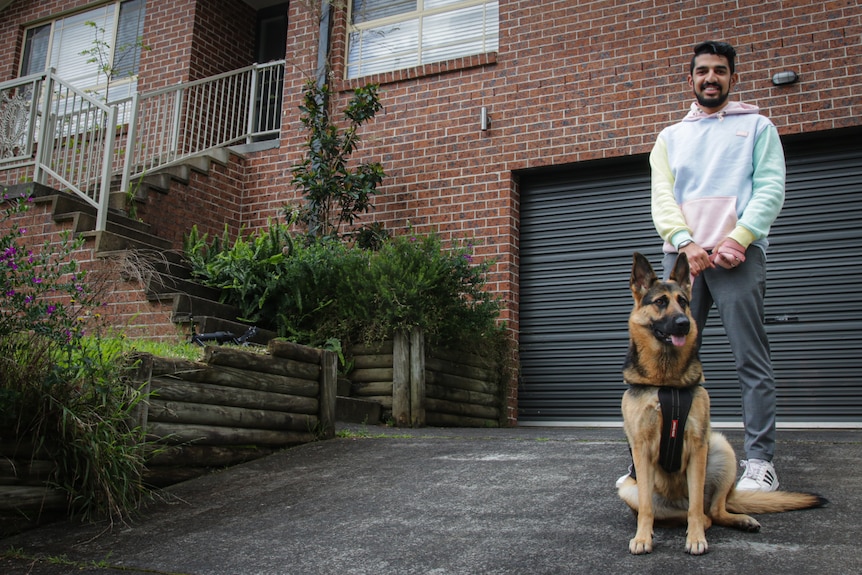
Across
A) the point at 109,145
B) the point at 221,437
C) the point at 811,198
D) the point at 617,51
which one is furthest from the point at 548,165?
the point at 221,437

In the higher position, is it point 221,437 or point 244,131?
point 244,131

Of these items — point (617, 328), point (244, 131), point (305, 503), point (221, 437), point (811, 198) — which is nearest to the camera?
point (305, 503)

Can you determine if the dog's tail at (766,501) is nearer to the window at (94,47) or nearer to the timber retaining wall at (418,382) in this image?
the timber retaining wall at (418,382)

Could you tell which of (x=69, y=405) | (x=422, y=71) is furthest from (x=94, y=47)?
(x=69, y=405)

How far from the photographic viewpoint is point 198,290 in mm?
8328

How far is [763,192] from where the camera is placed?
379cm

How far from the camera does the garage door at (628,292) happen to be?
8016 mm

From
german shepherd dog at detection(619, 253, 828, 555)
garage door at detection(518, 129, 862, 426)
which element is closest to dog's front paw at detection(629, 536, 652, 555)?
german shepherd dog at detection(619, 253, 828, 555)

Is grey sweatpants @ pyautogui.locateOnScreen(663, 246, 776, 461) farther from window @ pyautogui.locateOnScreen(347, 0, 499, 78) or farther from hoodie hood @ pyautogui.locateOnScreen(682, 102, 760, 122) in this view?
window @ pyautogui.locateOnScreen(347, 0, 499, 78)

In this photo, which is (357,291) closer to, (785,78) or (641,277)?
(641,277)

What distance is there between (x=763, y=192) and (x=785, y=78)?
17.1 ft

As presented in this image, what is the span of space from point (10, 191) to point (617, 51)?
6645mm

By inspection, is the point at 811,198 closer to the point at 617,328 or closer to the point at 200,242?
the point at 617,328

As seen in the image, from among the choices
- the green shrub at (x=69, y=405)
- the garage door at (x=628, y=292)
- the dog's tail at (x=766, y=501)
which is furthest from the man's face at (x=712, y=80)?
the garage door at (x=628, y=292)
